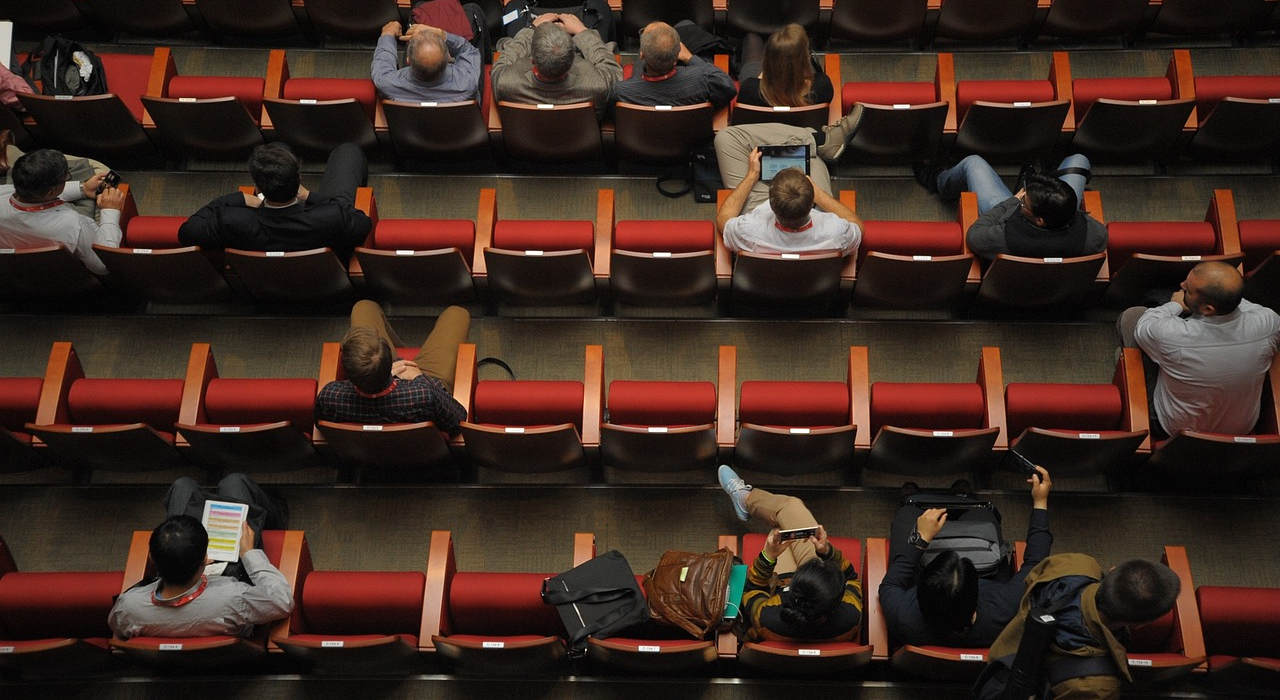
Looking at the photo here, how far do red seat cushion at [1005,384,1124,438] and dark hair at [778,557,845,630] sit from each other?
1.21ft

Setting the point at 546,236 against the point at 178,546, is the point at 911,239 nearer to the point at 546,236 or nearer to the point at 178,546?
the point at 546,236

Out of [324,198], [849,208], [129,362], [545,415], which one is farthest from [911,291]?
[129,362]

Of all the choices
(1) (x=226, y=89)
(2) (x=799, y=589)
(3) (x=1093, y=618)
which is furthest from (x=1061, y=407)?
(1) (x=226, y=89)

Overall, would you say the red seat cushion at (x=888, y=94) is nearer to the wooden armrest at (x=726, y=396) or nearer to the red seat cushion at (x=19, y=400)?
the wooden armrest at (x=726, y=396)

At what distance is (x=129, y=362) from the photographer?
1.50 meters

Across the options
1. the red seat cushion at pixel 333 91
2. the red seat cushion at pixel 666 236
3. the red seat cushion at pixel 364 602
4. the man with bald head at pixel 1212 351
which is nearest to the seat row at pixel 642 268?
the red seat cushion at pixel 666 236

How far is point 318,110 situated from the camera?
5.01 feet

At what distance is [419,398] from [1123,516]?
94 cm

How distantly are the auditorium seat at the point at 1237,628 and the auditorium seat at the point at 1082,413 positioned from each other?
0.66ft

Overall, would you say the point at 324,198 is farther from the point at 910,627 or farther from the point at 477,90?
the point at 910,627

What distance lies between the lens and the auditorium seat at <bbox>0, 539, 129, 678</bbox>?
1180 mm

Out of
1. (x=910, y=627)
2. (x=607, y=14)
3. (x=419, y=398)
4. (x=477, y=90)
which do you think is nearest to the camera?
(x=910, y=627)

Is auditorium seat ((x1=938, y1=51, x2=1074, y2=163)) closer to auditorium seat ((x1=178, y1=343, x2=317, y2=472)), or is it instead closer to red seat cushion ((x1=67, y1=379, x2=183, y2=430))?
auditorium seat ((x1=178, y1=343, x2=317, y2=472))

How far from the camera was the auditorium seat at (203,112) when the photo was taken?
5.06 ft
